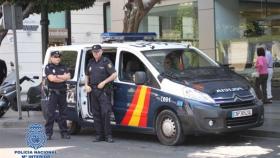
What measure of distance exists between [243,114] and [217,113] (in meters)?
0.56

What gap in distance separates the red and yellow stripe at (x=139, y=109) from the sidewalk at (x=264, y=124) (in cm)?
205

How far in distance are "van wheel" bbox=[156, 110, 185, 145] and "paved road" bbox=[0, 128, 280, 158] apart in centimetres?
13

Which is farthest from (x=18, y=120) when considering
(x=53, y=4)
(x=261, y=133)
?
(x=261, y=133)

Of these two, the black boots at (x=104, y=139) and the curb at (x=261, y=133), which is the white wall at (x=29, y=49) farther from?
the curb at (x=261, y=133)

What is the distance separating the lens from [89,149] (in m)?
10.1

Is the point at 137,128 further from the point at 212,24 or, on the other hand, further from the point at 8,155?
the point at 212,24

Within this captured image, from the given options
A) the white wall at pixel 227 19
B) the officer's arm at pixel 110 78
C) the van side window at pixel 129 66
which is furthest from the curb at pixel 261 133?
the white wall at pixel 227 19

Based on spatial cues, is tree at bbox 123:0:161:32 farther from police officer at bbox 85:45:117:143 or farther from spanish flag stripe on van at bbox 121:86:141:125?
spanish flag stripe on van at bbox 121:86:141:125

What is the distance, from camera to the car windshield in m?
10.4

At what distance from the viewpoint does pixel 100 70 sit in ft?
34.7

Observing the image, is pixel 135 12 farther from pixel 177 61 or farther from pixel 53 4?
pixel 177 61

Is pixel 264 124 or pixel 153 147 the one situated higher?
pixel 264 124

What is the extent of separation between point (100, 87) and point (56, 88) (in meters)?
1.14

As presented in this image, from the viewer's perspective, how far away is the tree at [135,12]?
546 inches
